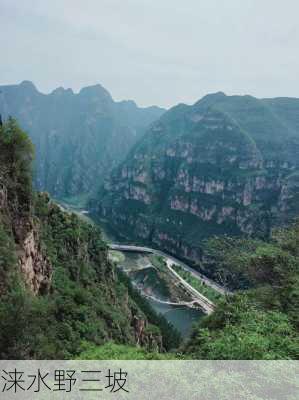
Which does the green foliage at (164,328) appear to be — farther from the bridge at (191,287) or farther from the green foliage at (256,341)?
the green foliage at (256,341)

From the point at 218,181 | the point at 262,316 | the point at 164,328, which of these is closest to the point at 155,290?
the point at 164,328

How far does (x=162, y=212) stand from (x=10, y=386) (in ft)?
513

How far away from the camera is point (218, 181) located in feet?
505

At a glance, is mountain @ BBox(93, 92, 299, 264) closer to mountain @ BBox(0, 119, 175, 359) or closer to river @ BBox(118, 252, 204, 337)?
river @ BBox(118, 252, 204, 337)

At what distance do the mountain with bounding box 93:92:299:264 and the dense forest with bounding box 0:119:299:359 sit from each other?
87.9 metres

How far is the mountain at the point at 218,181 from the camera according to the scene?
137375 millimetres

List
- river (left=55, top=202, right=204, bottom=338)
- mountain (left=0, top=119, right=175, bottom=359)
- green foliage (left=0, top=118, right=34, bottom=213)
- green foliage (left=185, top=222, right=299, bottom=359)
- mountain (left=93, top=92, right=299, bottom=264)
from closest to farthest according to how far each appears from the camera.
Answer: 1. green foliage (left=185, top=222, right=299, bottom=359)
2. mountain (left=0, top=119, right=175, bottom=359)
3. green foliage (left=0, top=118, right=34, bottom=213)
4. river (left=55, top=202, right=204, bottom=338)
5. mountain (left=93, top=92, right=299, bottom=264)

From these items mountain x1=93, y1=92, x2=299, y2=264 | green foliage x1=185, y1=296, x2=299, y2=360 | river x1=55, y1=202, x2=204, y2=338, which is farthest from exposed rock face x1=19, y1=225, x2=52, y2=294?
mountain x1=93, y1=92, x2=299, y2=264

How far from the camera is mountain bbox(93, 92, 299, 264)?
137375 mm

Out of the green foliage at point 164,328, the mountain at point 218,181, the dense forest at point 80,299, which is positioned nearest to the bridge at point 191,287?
the green foliage at point 164,328

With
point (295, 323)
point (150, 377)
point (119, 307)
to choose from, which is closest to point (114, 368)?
point (150, 377)

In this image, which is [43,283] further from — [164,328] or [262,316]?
[164,328]

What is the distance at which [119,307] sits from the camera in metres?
45.8

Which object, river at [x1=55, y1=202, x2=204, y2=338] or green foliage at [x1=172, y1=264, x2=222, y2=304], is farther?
green foliage at [x1=172, y1=264, x2=222, y2=304]
